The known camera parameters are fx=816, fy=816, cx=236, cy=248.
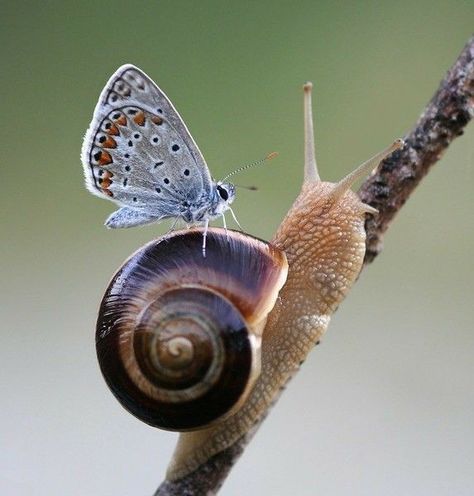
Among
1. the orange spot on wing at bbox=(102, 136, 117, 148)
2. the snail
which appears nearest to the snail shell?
the snail

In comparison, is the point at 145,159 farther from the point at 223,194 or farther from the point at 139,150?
the point at 223,194

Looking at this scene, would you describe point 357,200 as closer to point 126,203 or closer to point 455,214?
point 126,203

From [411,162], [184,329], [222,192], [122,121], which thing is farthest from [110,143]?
[411,162]

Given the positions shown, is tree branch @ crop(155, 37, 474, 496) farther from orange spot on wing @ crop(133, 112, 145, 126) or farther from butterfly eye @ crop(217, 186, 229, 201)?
orange spot on wing @ crop(133, 112, 145, 126)

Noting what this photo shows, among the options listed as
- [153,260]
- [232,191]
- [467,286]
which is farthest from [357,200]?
[467,286]

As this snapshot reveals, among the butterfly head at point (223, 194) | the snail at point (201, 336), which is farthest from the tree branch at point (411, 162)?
the butterfly head at point (223, 194)

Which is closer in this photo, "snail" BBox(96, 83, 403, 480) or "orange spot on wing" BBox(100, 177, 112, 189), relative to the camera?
"snail" BBox(96, 83, 403, 480)

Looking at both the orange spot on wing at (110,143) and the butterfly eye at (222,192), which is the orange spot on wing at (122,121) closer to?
the orange spot on wing at (110,143)
